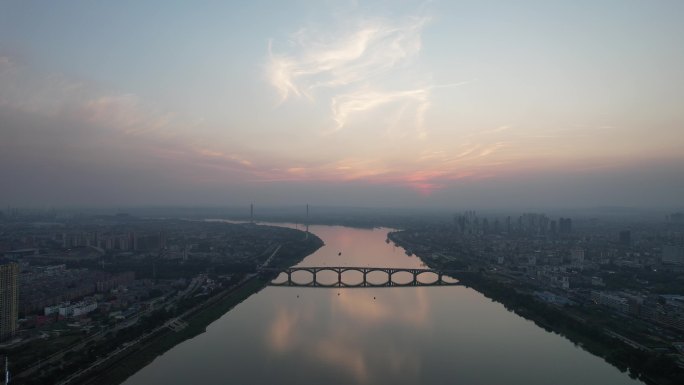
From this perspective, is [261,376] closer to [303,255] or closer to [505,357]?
[505,357]

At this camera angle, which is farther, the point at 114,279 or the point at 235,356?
the point at 114,279

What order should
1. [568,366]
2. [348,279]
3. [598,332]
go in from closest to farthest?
[568,366], [598,332], [348,279]

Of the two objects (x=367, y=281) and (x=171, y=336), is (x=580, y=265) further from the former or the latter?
(x=171, y=336)

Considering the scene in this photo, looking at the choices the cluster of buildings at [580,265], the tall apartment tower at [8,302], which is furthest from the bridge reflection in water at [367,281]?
the tall apartment tower at [8,302]

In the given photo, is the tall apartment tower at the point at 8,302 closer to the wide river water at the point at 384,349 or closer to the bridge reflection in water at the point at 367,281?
the wide river water at the point at 384,349

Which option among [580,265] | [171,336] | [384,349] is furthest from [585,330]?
[580,265]

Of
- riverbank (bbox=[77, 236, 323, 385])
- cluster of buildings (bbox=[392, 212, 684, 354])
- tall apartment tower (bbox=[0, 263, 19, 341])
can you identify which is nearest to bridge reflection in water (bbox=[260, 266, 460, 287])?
riverbank (bbox=[77, 236, 323, 385])

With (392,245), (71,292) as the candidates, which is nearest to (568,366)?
(71,292)
